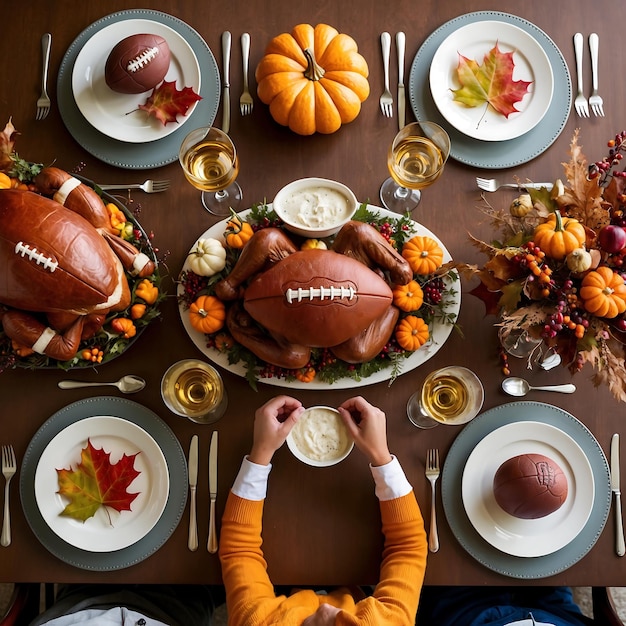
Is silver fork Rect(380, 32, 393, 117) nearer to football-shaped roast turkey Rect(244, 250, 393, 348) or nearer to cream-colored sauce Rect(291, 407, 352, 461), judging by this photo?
football-shaped roast turkey Rect(244, 250, 393, 348)

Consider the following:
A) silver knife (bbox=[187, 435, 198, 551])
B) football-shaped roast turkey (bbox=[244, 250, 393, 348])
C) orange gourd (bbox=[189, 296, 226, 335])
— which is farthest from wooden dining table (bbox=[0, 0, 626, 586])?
football-shaped roast turkey (bbox=[244, 250, 393, 348])

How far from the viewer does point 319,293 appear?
121cm

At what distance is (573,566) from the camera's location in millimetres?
1468

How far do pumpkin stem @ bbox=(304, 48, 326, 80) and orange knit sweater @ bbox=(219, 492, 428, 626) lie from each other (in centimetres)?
107

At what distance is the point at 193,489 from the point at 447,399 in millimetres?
693

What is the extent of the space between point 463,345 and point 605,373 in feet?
1.28

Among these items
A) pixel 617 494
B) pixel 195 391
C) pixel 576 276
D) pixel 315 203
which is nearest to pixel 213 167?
pixel 315 203

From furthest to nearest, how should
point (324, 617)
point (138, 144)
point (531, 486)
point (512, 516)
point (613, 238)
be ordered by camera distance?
point (138, 144)
point (512, 516)
point (531, 486)
point (324, 617)
point (613, 238)

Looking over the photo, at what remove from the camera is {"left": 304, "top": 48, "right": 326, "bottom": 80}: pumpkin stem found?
141cm

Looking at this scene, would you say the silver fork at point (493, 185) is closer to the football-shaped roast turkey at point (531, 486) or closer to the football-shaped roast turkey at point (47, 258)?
the football-shaped roast turkey at point (531, 486)

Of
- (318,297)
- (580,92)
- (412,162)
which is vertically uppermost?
(580,92)

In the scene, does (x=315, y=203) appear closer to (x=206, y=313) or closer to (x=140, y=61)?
(x=206, y=313)

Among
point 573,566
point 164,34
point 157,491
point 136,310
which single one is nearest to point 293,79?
point 164,34

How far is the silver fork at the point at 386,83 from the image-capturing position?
1577 millimetres
